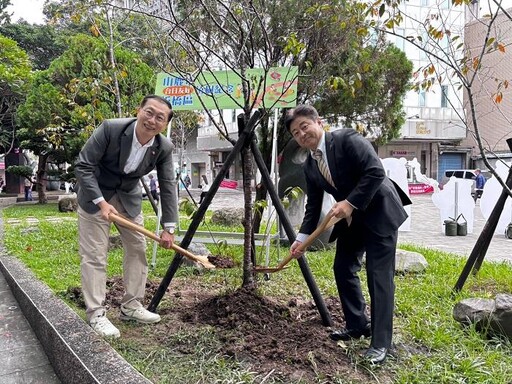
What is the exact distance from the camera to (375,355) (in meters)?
2.81

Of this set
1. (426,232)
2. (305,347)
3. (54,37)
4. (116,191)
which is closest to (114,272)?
(116,191)

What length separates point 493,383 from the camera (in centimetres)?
256

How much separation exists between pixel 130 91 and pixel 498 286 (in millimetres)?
9171

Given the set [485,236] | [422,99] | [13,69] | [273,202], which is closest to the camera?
[273,202]

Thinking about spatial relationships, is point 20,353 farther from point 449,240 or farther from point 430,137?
point 430,137

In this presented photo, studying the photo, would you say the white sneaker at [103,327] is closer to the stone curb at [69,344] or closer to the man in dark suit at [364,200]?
the stone curb at [69,344]

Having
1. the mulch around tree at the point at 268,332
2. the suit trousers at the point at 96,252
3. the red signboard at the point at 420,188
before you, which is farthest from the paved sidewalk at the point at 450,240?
the red signboard at the point at 420,188

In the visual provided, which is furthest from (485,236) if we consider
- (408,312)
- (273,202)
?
(273,202)

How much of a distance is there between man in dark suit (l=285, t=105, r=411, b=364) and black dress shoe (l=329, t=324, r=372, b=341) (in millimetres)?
286

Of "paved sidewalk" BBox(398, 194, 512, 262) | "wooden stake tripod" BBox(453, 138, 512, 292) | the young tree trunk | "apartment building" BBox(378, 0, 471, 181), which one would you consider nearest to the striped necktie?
"wooden stake tripod" BBox(453, 138, 512, 292)

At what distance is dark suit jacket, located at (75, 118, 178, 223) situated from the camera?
10.9 feet

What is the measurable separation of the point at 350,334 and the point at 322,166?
47.5 inches

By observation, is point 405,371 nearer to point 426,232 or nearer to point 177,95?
point 177,95

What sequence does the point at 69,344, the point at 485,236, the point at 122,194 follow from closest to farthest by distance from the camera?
the point at 69,344 < the point at 122,194 < the point at 485,236
